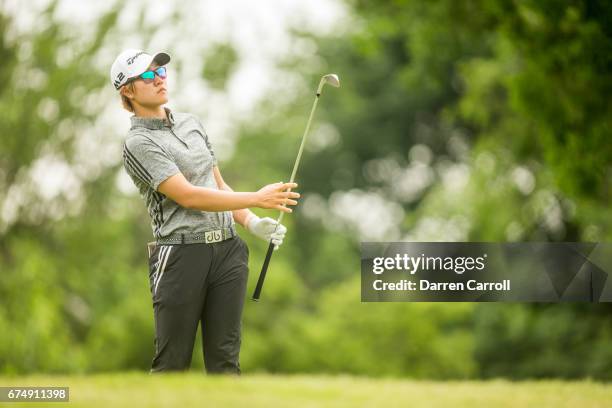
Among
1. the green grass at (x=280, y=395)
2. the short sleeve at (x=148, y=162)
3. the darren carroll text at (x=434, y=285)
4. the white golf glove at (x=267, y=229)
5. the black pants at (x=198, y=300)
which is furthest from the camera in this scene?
the darren carroll text at (x=434, y=285)

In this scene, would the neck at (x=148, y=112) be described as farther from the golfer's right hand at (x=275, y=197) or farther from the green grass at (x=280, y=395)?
the green grass at (x=280, y=395)

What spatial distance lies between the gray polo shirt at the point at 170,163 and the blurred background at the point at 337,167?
696cm

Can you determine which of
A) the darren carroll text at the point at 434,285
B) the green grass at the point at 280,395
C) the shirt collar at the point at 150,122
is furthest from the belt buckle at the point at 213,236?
the darren carroll text at the point at 434,285

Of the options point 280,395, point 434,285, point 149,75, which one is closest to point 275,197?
point 149,75

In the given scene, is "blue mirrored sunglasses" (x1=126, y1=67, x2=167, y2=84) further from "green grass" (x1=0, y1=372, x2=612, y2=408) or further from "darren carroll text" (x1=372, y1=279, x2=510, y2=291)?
"darren carroll text" (x1=372, y1=279, x2=510, y2=291)

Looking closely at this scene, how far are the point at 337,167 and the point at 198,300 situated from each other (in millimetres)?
29236

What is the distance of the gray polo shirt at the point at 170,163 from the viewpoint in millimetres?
4863

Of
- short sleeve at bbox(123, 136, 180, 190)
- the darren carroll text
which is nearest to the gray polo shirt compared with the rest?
short sleeve at bbox(123, 136, 180, 190)

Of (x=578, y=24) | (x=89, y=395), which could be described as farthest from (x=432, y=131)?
(x=89, y=395)

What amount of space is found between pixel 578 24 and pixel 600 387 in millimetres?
5221

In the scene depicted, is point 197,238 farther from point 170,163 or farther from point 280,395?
point 280,395

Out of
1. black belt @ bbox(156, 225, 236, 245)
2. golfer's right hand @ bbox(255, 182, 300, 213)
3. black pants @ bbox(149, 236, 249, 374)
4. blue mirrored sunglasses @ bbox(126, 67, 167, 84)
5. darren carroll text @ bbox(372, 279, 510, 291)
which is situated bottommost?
black pants @ bbox(149, 236, 249, 374)

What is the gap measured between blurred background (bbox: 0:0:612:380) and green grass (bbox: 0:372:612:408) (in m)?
5.63

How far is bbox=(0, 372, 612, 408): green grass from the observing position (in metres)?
5.02
